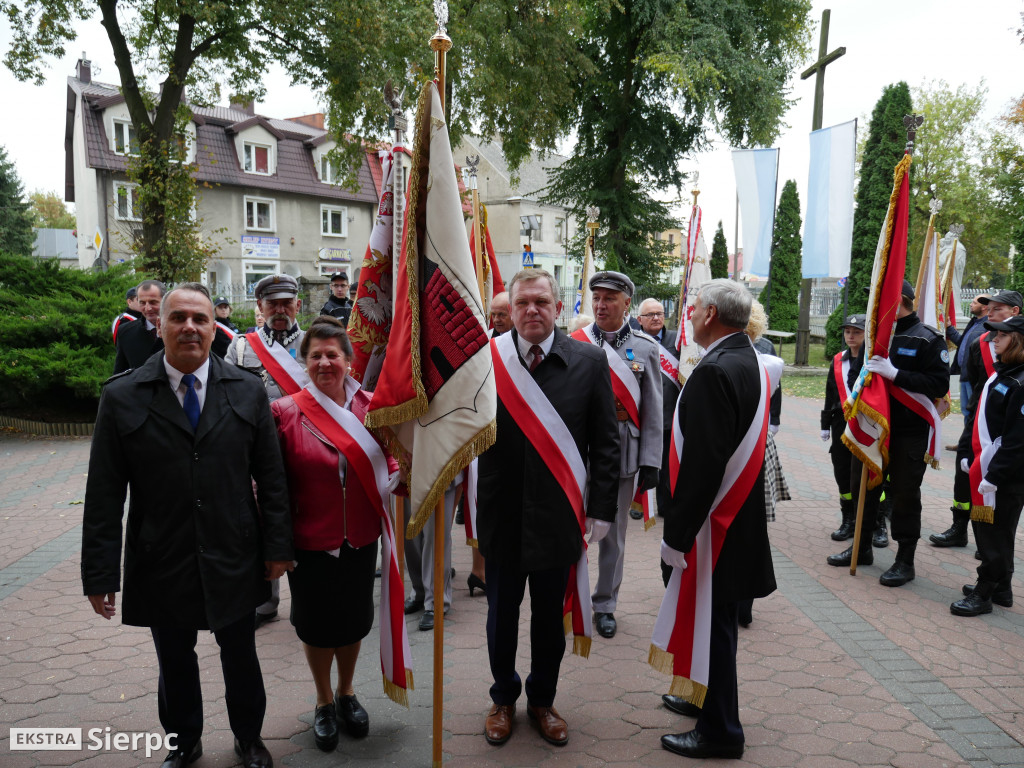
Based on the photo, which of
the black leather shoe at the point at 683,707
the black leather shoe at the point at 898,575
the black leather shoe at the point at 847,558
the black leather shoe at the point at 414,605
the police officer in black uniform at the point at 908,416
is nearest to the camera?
the black leather shoe at the point at 683,707

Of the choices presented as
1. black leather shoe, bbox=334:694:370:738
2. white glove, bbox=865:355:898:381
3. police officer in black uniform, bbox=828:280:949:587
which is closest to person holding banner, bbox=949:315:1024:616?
police officer in black uniform, bbox=828:280:949:587

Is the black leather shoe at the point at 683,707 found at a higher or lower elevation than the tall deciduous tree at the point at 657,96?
lower

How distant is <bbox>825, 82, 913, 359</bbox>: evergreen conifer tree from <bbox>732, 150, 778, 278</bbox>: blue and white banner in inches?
258

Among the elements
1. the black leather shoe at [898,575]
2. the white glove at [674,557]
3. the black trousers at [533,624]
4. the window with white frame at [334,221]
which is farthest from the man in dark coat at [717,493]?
the window with white frame at [334,221]

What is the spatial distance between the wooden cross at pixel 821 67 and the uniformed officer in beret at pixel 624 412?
1698cm

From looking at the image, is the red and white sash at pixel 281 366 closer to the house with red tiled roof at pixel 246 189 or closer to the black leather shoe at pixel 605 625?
the black leather shoe at pixel 605 625

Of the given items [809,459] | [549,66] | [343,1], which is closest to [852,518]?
[809,459]

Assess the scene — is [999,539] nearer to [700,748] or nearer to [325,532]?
[700,748]

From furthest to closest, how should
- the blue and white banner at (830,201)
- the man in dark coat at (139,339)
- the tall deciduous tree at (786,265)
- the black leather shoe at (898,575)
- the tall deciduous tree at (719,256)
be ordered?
the tall deciduous tree at (719,256) → the tall deciduous tree at (786,265) → the blue and white banner at (830,201) → the man in dark coat at (139,339) → the black leather shoe at (898,575)

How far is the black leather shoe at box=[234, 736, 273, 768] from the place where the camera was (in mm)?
3080

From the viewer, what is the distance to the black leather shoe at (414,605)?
4820 mm

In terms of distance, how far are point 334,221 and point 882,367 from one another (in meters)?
35.3

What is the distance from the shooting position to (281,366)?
422 centimetres

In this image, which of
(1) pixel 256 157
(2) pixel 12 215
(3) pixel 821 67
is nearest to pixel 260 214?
(1) pixel 256 157
